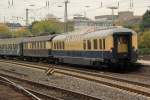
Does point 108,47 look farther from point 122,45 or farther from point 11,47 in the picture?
point 11,47

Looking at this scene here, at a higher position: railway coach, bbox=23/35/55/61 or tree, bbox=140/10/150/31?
tree, bbox=140/10/150/31

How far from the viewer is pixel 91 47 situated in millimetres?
31219

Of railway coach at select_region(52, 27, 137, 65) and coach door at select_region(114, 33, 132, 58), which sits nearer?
railway coach at select_region(52, 27, 137, 65)

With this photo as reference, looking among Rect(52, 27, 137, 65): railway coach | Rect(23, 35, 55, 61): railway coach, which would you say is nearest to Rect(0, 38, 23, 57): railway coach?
Rect(23, 35, 55, 61): railway coach

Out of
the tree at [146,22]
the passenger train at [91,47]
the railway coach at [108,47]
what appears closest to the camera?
the railway coach at [108,47]

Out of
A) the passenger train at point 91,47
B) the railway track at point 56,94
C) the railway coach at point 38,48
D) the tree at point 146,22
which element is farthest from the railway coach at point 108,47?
the tree at point 146,22

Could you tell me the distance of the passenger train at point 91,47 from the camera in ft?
94.1

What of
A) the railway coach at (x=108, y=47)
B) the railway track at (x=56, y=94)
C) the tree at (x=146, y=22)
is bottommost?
the railway track at (x=56, y=94)

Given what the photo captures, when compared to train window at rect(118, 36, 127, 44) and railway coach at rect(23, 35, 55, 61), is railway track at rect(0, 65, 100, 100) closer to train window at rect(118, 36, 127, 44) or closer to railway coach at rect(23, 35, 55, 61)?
train window at rect(118, 36, 127, 44)

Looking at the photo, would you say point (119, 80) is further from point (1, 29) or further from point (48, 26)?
point (1, 29)

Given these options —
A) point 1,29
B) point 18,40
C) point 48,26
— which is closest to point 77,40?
→ point 18,40

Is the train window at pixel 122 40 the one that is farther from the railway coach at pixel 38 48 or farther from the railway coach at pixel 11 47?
the railway coach at pixel 11 47

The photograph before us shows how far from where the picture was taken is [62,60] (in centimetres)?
3959

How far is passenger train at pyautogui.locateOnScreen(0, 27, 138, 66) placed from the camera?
28672 millimetres
